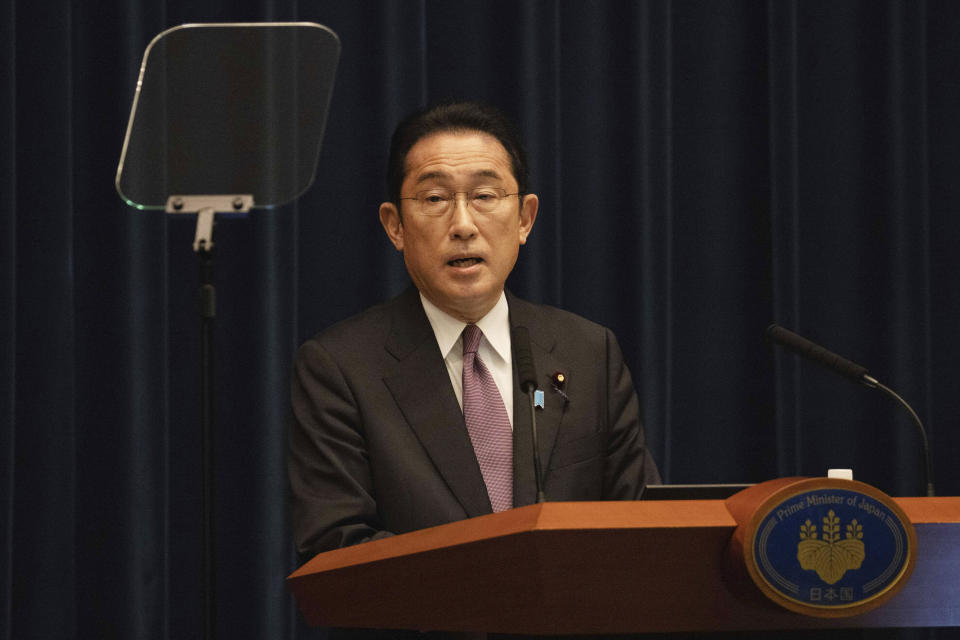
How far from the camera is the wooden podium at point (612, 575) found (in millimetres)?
915

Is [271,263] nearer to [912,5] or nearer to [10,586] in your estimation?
[10,586]

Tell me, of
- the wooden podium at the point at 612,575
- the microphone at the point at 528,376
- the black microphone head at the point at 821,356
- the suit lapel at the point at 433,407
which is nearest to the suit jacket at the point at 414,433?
the suit lapel at the point at 433,407

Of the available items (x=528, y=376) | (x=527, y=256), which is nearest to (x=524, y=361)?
(x=528, y=376)

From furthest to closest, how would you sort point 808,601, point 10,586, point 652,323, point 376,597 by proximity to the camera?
point 652,323
point 10,586
point 376,597
point 808,601

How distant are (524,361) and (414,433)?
18.7 inches

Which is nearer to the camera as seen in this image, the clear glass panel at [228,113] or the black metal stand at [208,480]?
the black metal stand at [208,480]

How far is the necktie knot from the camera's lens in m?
1.94

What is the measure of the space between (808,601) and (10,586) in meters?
2.24

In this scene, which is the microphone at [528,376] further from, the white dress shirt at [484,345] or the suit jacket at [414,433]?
the white dress shirt at [484,345]

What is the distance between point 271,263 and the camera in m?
2.73

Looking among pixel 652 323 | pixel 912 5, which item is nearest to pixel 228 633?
pixel 652 323

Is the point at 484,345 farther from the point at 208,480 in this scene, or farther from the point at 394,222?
the point at 208,480

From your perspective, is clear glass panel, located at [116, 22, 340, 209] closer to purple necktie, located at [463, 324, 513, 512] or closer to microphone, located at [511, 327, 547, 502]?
microphone, located at [511, 327, 547, 502]

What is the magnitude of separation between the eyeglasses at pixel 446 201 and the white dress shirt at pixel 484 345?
17 centimetres
